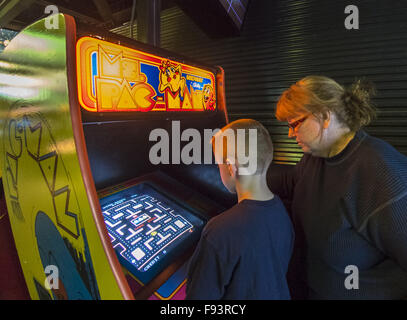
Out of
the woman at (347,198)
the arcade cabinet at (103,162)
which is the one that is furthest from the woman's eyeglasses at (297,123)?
the arcade cabinet at (103,162)

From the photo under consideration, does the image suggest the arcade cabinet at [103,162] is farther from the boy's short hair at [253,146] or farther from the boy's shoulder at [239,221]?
the boy's short hair at [253,146]

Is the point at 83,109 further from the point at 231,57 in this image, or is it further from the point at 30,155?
the point at 231,57

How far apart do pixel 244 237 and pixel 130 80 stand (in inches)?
32.4

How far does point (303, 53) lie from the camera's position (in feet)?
8.95

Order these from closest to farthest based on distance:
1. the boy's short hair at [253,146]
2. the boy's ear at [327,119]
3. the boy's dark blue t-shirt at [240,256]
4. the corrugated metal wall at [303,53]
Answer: the boy's dark blue t-shirt at [240,256] < the boy's short hair at [253,146] < the boy's ear at [327,119] < the corrugated metal wall at [303,53]

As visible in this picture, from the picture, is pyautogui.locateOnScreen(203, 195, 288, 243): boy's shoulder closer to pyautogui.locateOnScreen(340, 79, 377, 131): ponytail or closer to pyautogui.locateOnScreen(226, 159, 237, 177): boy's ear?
pyautogui.locateOnScreen(226, 159, 237, 177): boy's ear

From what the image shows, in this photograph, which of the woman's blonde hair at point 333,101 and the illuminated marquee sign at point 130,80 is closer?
the illuminated marquee sign at point 130,80

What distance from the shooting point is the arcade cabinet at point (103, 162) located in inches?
32.5

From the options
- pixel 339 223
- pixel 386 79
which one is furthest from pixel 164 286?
pixel 386 79

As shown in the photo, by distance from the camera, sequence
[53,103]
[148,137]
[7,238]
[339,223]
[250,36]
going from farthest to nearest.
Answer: [250,36] → [7,238] → [148,137] → [339,223] → [53,103]

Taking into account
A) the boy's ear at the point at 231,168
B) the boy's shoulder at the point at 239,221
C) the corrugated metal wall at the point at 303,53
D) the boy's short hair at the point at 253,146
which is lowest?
the boy's shoulder at the point at 239,221

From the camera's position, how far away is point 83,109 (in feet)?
2.93

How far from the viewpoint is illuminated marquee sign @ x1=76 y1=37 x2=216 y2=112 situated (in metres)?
0.89
